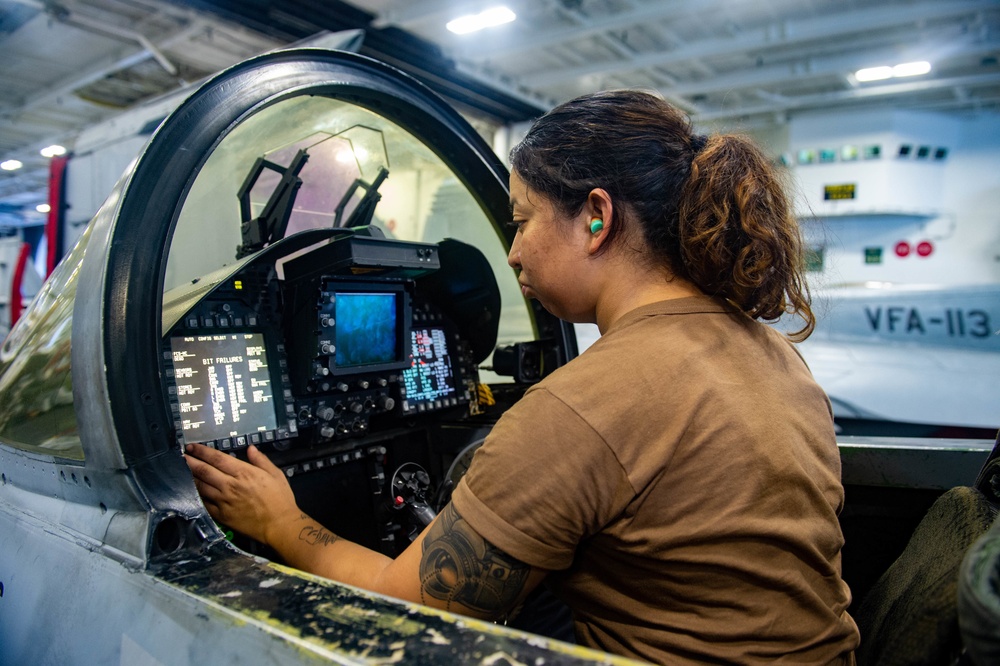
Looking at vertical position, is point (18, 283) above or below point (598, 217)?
above

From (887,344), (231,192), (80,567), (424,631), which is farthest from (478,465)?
(887,344)

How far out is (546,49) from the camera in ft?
18.3

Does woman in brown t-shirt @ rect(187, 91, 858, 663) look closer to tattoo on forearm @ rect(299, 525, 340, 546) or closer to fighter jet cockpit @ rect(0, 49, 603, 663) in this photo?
tattoo on forearm @ rect(299, 525, 340, 546)

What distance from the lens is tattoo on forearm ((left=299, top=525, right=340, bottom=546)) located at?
3.26ft

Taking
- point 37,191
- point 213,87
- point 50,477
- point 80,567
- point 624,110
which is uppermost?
point 37,191

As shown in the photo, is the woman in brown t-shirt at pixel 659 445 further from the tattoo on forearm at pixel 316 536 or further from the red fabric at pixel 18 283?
the red fabric at pixel 18 283

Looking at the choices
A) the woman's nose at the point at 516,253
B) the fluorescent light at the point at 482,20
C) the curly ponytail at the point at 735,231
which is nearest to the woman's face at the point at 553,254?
the woman's nose at the point at 516,253

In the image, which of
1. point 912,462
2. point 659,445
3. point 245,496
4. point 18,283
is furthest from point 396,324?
point 18,283

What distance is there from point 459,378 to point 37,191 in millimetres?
11972

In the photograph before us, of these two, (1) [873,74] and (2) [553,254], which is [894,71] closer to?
(1) [873,74]

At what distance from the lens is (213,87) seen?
1.12 meters

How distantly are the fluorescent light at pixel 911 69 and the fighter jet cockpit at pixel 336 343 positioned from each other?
5.60 meters

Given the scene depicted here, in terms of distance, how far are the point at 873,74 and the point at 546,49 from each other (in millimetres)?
3064

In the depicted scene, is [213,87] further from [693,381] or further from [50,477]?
[693,381]
